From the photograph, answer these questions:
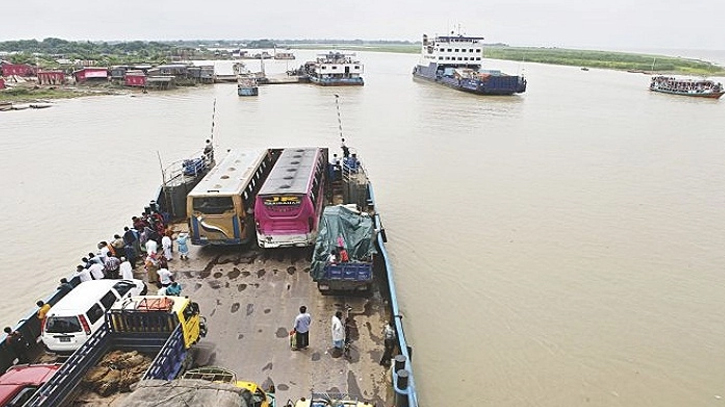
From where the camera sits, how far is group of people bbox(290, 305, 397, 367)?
8375 millimetres

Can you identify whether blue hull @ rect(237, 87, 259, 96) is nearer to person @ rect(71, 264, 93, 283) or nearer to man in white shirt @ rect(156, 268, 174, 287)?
person @ rect(71, 264, 93, 283)

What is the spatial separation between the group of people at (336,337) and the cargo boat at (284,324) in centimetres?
11

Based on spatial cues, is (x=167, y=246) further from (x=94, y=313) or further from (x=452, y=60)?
(x=452, y=60)

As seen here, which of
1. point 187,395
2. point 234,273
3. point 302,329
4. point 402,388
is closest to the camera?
Answer: point 187,395

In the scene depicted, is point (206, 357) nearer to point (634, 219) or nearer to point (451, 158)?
point (634, 219)

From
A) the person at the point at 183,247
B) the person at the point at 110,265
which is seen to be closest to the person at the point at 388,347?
the person at the point at 183,247

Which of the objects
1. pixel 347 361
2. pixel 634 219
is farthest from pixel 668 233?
pixel 347 361

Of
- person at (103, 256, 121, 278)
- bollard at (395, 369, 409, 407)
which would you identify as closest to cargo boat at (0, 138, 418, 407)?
bollard at (395, 369, 409, 407)

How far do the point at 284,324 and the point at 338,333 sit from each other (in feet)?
5.37

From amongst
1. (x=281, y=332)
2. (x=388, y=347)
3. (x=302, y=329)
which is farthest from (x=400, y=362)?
(x=281, y=332)

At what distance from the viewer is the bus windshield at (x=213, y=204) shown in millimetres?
12188

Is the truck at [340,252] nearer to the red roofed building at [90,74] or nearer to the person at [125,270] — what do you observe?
the person at [125,270]

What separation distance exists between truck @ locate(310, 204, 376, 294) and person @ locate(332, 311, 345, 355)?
1.75 m

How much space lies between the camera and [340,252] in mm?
10578
